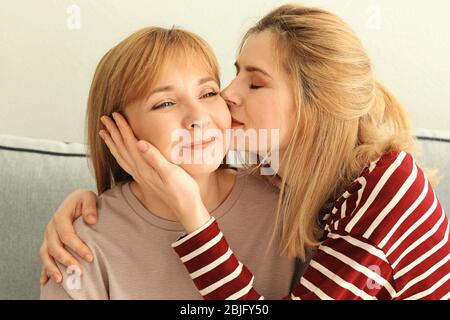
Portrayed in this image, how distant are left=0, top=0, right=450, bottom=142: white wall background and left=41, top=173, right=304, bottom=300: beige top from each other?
50 cm

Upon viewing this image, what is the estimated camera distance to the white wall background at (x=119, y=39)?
1.58 m

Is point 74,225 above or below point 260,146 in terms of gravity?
below

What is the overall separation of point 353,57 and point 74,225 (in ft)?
2.06

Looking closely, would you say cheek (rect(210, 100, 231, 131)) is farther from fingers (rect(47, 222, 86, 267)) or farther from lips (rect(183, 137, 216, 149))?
fingers (rect(47, 222, 86, 267))

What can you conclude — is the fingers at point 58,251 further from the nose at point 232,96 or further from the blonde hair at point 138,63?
the nose at point 232,96

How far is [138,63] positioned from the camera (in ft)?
3.66

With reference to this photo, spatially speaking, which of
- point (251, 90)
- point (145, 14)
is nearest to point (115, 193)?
point (251, 90)

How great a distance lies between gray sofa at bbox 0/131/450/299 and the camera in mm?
1348

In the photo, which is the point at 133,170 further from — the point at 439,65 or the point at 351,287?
the point at 439,65

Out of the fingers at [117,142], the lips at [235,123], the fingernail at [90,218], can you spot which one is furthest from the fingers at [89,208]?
the lips at [235,123]

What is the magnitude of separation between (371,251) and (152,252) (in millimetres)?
415

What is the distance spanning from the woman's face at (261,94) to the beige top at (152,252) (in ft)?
0.48

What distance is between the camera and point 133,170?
1.16 metres
